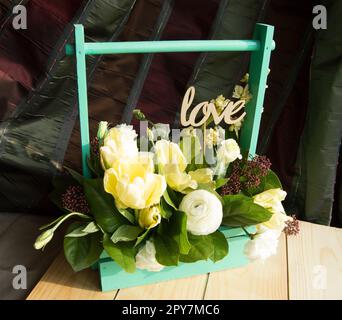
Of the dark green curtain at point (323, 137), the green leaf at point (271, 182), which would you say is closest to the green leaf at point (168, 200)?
the green leaf at point (271, 182)

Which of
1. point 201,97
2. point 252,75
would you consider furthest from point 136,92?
point 252,75

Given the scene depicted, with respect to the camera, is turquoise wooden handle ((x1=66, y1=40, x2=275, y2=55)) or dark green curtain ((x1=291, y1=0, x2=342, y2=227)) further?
dark green curtain ((x1=291, y1=0, x2=342, y2=227))

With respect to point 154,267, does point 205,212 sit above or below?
above

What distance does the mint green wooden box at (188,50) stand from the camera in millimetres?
729

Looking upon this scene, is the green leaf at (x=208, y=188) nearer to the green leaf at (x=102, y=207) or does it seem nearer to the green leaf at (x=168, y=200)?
the green leaf at (x=168, y=200)

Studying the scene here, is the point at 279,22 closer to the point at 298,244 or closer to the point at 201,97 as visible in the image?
the point at 201,97

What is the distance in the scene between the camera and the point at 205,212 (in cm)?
75

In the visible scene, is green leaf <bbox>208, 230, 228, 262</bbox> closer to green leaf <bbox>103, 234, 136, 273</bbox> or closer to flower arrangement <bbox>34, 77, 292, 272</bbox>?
flower arrangement <bbox>34, 77, 292, 272</bbox>

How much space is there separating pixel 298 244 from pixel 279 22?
1.96 feet

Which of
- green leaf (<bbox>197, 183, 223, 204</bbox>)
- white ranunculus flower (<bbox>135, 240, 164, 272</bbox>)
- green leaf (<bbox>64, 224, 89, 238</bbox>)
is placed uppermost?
green leaf (<bbox>197, 183, 223, 204</bbox>)

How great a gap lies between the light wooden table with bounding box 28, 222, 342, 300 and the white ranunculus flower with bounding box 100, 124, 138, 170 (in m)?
0.27

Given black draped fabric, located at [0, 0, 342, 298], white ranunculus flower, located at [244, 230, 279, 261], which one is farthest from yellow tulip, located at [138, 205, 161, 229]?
black draped fabric, located at [0, 0, 342, 298]

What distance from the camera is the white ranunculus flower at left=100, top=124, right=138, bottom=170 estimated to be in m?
0.75

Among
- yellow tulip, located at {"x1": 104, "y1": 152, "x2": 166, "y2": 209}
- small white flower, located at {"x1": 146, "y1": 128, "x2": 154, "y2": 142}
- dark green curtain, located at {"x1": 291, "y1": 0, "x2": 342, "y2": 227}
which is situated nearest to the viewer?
yellow tulip, located at {"x1": 104, "y1": 152, "x2": 166, "y2": 209}
